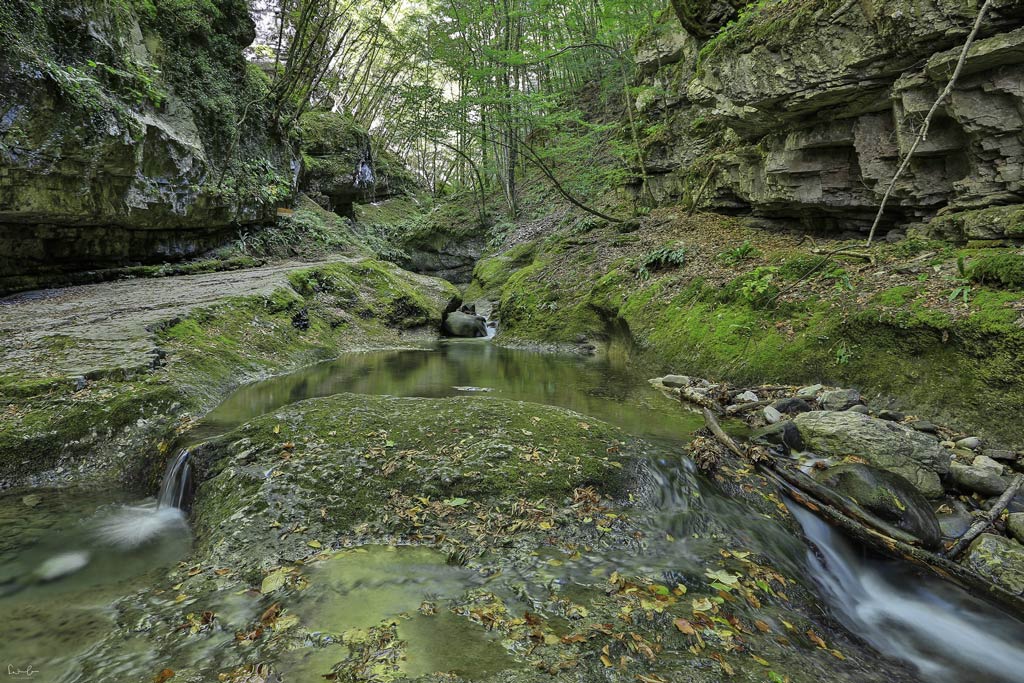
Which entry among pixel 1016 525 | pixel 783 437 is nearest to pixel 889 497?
pixel 1016 525

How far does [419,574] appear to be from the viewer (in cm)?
301

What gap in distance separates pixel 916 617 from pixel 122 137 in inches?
520

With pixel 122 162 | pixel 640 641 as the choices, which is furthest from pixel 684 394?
pixel 122 162

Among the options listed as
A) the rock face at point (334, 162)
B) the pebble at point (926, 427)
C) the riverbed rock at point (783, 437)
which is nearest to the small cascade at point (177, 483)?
the riverbed rock at point (783, 437)

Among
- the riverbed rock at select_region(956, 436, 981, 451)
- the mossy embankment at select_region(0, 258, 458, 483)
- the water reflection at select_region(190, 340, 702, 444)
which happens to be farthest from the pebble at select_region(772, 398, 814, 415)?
the mossy embankment at select_region(0, 258, 458, 483)

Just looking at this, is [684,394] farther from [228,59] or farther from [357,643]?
[228,59]

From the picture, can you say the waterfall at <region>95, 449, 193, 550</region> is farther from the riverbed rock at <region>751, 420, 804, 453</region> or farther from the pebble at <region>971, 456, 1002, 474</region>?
the pebble at <region>971, 456, 1002, 474</region>

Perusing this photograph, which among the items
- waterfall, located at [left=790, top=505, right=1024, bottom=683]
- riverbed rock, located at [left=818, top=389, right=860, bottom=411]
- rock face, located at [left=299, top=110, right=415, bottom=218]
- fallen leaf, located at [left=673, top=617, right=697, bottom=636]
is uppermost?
rock face, located at [left=299, top=110, right=415, bottom=218]

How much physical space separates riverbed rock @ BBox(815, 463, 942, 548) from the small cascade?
226 inches

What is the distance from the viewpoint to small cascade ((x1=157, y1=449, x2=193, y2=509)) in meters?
4.11

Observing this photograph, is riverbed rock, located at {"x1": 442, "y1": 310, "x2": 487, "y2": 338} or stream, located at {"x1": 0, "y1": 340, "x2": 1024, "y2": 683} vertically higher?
riverbed rock, located at {"x1": 442, "y1": 310, "x2": 487, "y2": 338}

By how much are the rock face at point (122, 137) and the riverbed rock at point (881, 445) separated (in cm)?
1203

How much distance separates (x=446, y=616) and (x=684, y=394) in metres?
5.23

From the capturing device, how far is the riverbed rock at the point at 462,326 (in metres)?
14.4
